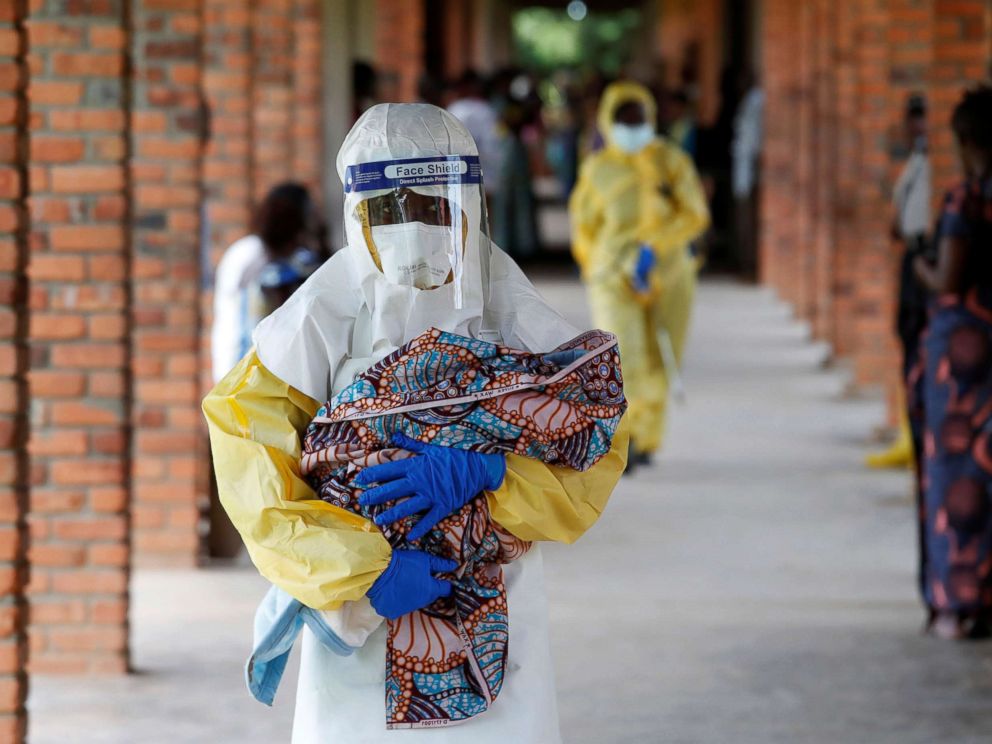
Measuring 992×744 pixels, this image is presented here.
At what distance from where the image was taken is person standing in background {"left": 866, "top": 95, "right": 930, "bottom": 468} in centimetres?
638

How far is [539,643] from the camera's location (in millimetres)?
3092

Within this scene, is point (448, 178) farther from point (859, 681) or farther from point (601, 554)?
point (601, 554)

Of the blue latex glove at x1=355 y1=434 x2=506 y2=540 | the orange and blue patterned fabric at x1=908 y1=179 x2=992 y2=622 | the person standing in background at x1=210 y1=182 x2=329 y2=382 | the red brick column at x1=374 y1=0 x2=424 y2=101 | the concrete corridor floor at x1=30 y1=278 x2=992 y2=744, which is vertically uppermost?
the red brick column at x1=374 y1=0 x2=424 y2=101

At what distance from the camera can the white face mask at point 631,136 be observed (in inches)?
357

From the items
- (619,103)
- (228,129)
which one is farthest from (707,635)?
(619,103)

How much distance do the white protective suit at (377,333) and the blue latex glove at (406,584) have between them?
123 mm

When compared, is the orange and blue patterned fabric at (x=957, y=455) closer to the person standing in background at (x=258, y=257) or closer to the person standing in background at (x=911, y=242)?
the person standing in background at (x=911, y=242)

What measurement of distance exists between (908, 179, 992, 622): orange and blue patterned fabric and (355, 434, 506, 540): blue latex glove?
3.26 meters

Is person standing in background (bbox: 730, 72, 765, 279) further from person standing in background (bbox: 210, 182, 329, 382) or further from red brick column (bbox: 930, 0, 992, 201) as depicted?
person standing in background (bbox: 210, 182, 329, 382)

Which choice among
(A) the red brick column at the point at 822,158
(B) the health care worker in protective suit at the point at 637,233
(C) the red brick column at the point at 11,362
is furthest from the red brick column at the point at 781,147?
(C) the red brick column at the point at 11,362

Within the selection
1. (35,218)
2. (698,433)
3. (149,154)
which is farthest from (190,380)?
(698,433)

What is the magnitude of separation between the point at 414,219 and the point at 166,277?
3.91 m

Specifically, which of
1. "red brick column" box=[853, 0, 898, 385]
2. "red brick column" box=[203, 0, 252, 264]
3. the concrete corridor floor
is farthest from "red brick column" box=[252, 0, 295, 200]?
"red brick column" box=[853, 0, 898, 385]

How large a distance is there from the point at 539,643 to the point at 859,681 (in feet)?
8.81
